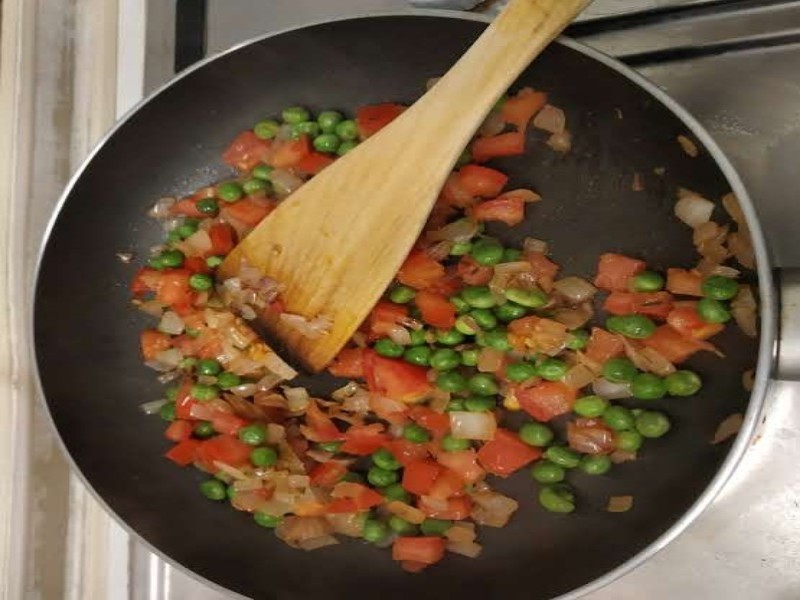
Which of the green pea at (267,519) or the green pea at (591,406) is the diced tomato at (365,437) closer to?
the green pea at (267,519)

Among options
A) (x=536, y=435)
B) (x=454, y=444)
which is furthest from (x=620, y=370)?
(x=454, y=444)

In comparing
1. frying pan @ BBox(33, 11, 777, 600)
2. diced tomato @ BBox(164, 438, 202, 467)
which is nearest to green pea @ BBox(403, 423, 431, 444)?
frying pan @ BBox(33, 11, 777, 600)

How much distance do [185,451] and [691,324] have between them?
77cm

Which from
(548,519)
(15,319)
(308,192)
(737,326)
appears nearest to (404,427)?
(548,519)

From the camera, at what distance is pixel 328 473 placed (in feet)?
4.40

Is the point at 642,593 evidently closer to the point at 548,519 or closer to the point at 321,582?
the point at 548,519

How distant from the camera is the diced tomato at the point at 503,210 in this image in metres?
1.27

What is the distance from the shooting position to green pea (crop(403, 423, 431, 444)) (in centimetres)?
130

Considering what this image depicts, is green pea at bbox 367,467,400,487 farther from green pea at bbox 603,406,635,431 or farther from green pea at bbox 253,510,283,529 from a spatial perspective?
green pea at bbox 603,406,635,431

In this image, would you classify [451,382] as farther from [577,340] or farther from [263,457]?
[263,457]

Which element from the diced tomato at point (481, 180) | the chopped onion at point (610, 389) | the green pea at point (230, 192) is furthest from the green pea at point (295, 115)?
the chopped onion at point (610, 389)

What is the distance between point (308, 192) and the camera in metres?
1.27

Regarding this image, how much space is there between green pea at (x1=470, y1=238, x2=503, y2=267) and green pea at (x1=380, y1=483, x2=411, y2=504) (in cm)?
35

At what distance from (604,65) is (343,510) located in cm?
72
